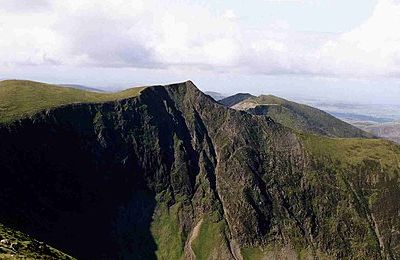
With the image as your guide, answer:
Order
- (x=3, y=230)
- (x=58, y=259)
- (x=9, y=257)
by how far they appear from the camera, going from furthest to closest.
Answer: (x=3, y=230)
(x=58, y=259)
(x=9, y=257)

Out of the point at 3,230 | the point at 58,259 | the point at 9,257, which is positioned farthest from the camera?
the point at 3,230

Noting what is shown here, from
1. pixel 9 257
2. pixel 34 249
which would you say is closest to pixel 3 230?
pixel 34 249

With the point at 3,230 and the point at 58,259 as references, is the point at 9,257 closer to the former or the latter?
the point at 58,259

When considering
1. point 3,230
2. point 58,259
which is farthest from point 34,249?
point 3,230

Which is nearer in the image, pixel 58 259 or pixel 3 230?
pixel 58 259

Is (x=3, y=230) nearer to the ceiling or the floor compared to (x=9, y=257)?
nearer to the floor

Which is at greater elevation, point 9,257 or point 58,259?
point 9,257

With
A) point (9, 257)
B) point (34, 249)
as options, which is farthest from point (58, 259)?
point (9, 257)

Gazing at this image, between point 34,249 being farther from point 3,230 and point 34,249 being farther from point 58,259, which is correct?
point 3,230

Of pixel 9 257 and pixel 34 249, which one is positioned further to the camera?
pixel 34 249
